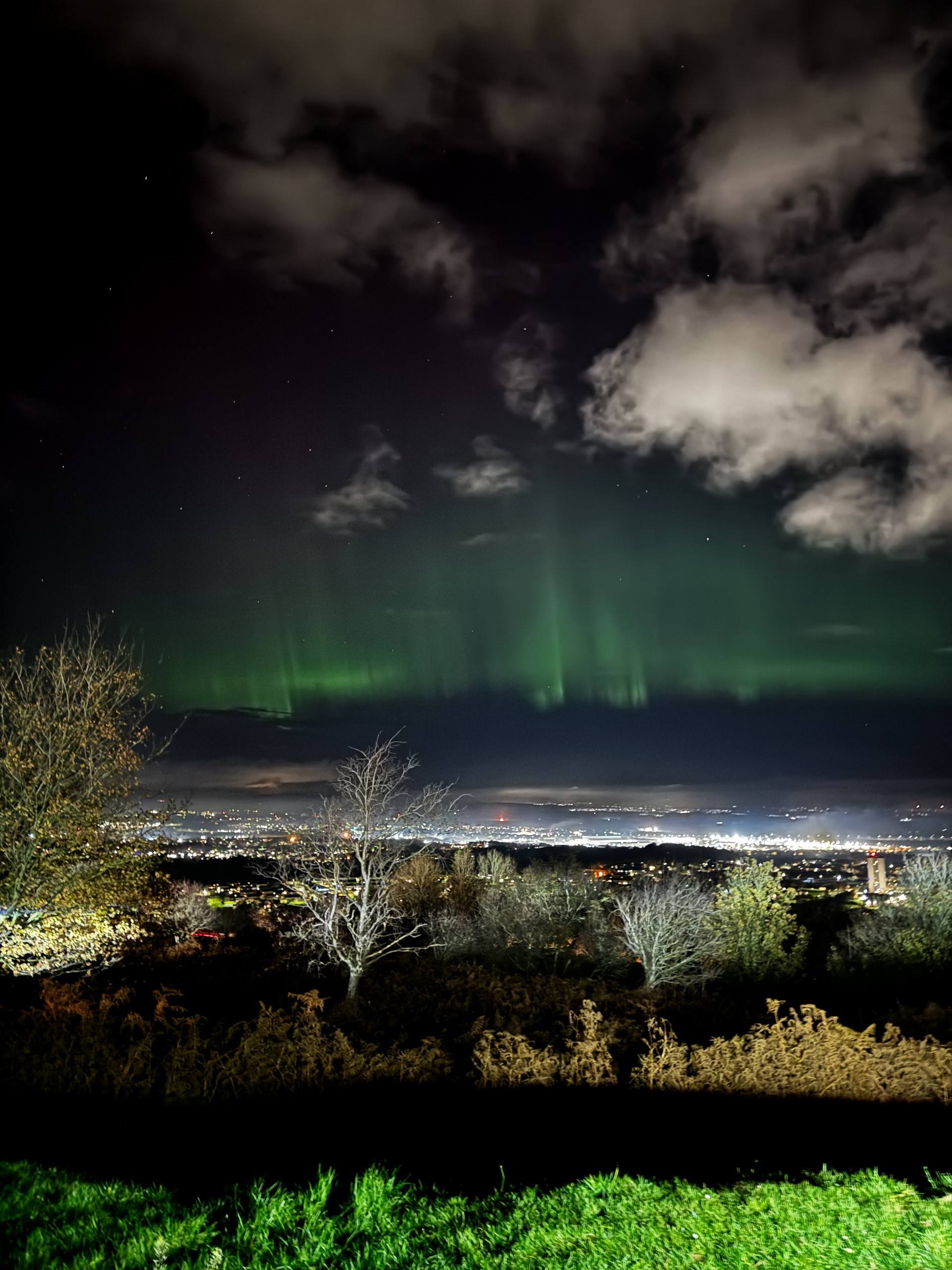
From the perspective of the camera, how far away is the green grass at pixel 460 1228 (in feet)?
16.0

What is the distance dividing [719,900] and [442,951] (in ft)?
46.2

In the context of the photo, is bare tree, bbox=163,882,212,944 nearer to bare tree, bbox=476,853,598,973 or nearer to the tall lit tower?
bare tree, bbox=476,853,598,973

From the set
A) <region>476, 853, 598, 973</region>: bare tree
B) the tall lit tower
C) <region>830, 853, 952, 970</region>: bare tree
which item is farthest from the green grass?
the tall lit tower

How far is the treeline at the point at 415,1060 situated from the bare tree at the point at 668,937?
13599 millimetres

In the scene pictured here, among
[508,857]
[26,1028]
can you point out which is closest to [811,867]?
[508,857]

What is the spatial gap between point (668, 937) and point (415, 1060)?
1764 centimetres

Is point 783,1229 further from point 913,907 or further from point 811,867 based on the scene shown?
point 811,867

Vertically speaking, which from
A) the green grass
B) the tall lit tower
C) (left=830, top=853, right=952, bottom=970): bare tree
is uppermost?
the green grass

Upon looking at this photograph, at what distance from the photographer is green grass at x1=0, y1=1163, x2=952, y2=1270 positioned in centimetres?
488

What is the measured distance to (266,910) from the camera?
141ft

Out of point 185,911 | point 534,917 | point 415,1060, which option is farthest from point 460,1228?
point 185,911

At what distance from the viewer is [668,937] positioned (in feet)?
86.9

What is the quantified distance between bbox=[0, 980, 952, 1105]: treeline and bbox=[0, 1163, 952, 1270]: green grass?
15.5ft

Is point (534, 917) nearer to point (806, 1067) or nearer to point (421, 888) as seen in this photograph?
point (421, 888)
